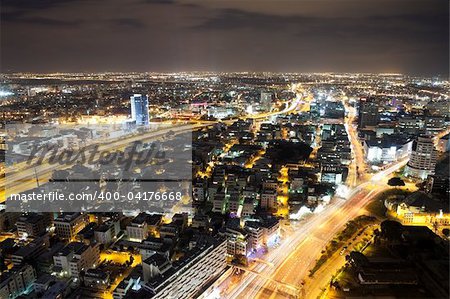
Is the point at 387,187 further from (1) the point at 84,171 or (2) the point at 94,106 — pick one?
(2) the point at 94,106

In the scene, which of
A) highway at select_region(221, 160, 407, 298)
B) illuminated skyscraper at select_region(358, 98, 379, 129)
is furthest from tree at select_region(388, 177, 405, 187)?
illuminated skyscraper at select_region(358, 98, 379, 129)

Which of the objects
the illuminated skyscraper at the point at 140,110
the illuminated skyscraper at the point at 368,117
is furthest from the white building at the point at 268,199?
the illuminated skyscraper at the point at 140,110

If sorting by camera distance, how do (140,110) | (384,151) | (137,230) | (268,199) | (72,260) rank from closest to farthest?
(72,260), (137,230), (268,199), (384,151), (140,110)

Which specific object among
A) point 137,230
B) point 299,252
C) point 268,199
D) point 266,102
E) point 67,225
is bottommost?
point 299,252

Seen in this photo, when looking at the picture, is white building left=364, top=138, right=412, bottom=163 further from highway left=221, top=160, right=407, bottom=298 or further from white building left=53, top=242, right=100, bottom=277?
white building left=53, top=242, right=100, bottom=277

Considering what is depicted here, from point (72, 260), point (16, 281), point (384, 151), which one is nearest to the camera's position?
point (16, 281)

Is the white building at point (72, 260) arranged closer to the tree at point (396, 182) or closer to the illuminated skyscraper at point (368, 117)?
the tree at point (396, 182)

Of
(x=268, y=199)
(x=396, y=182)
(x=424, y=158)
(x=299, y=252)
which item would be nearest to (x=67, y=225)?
(x=268, y=199)

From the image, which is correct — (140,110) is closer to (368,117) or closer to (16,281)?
(368,117)

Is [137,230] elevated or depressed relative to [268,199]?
depressed

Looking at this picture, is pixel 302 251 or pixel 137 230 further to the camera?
pixel 137 230

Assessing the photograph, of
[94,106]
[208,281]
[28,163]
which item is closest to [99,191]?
[28,163]
